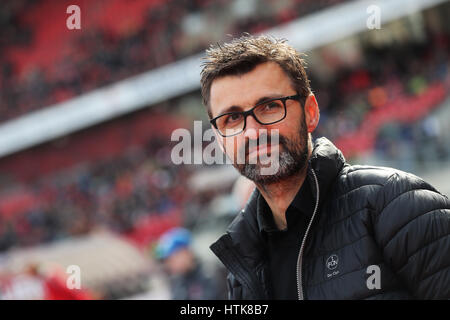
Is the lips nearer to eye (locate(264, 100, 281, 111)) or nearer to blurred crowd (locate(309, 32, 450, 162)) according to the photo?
eye (locate(264, 100, 281, 111))

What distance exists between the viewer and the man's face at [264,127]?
1235mm

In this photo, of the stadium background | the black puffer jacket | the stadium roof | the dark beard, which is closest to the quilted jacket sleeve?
the black puffer jacket

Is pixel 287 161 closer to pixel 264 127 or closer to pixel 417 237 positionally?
pixel 264 127

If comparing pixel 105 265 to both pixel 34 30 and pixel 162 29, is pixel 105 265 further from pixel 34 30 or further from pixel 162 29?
pixel 34 30

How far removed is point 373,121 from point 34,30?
43.6 feet

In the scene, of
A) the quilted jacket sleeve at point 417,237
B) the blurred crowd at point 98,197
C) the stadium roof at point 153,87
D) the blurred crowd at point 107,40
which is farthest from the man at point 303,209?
the blurred crowd at point 107,40

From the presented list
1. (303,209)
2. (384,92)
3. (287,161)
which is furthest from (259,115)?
(384,92)

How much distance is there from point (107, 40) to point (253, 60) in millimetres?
16869

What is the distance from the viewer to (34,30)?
1839 centimetres

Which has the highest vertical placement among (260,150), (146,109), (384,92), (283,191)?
(146,109)

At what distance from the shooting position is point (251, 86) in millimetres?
1244

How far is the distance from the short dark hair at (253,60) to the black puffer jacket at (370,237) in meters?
0.20

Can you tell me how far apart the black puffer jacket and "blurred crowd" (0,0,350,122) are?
1304 centimetres
